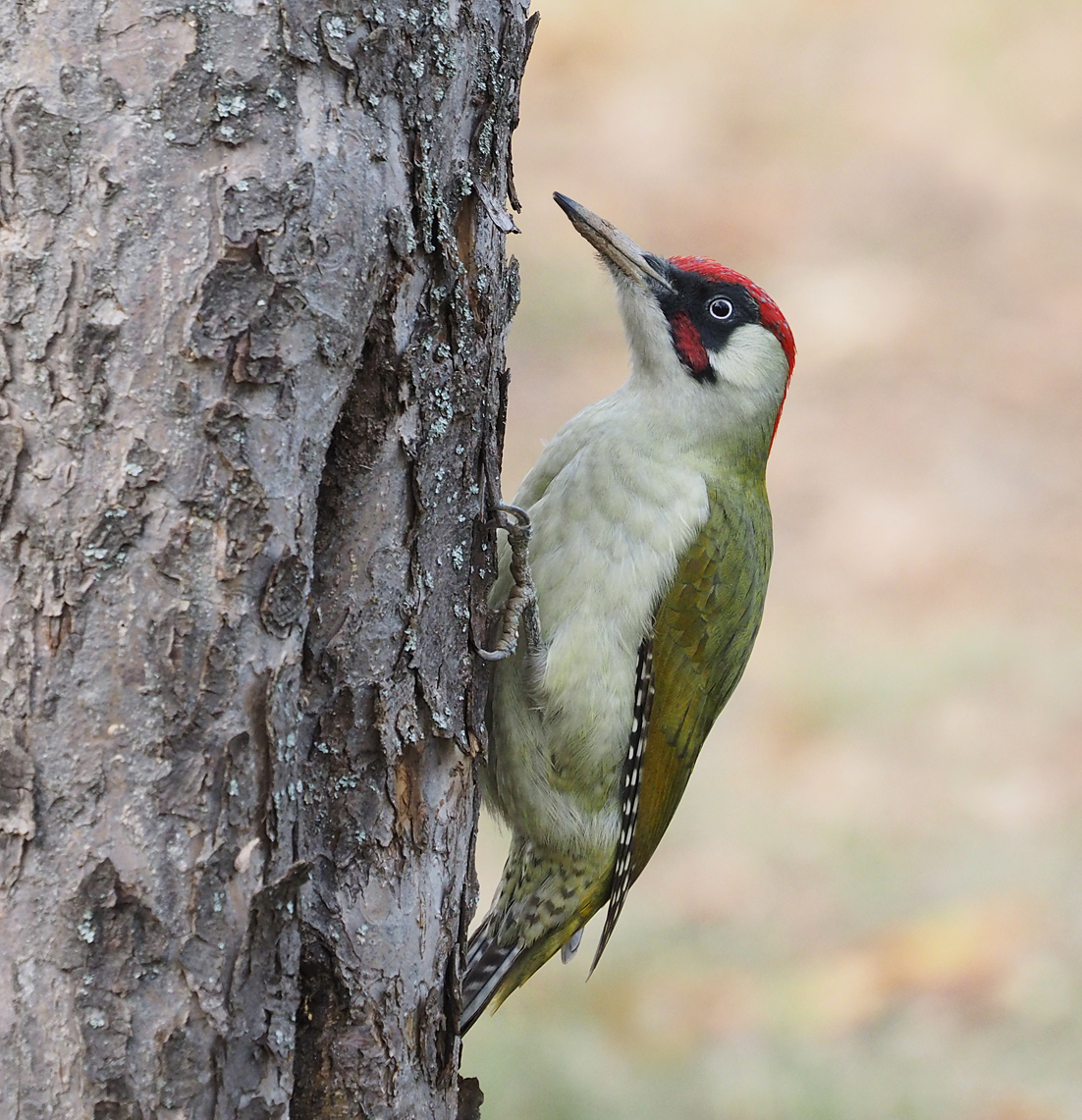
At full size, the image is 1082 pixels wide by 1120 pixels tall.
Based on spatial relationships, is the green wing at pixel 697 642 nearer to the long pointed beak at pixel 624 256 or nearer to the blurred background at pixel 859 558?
the long pointed beak at pixel 624 256

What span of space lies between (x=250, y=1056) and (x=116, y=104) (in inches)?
44.7

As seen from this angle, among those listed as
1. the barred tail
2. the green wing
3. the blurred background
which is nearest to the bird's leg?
the green wing

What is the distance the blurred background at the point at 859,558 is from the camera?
14.2ft

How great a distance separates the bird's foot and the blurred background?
1.82 m

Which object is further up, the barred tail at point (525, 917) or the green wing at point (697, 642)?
the green wing at point (697, 642)

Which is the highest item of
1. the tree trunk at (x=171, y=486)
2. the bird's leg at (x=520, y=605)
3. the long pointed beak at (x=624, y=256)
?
the long pointed beak at (x=624, y=256)

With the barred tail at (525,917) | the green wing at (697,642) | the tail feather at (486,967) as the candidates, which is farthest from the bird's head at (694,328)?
the tail feather at (486,967)

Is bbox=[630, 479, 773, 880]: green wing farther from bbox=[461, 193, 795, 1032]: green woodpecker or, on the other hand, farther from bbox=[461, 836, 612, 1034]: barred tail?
bbox=[461, 836, 612, 1034]: barred tail

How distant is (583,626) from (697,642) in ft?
0.99

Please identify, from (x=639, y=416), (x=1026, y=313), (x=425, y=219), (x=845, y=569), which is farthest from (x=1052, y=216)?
(x=425, y=219)

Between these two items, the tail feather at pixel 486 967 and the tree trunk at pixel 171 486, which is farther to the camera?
the tail feather at pixel 486 967

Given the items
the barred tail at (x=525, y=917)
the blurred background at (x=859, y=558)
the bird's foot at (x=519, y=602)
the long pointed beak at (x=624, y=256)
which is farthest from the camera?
the blurred background at (x=859, y=558)

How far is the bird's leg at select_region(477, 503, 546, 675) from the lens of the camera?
258 cm

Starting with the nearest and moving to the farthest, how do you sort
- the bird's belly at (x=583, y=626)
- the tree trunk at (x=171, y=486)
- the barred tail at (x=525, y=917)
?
1. the tree trunk at (x=171, y=486)
2. the bird's belly at (x=583, y=626)
3. the barred tail at (x=525, y=917)
